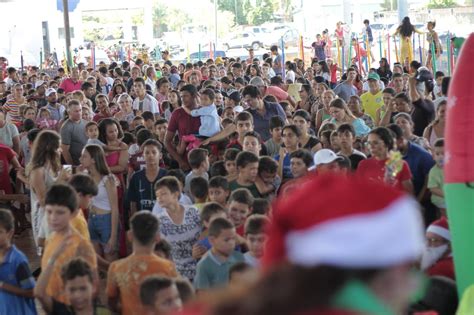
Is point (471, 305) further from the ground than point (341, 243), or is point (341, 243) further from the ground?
point (341, 243)

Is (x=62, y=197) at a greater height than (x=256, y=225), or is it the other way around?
(x=62, y=197)

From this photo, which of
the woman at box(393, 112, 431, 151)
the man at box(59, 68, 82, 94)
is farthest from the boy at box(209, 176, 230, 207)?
the man at box(59, 68, 82, 94)

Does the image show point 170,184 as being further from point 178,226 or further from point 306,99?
point 306,99

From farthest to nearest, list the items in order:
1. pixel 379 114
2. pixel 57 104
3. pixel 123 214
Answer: pixel 57 104 < pixel 379 114 < pixel 123 214

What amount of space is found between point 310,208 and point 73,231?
162 inches

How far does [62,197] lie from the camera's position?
5.97 m

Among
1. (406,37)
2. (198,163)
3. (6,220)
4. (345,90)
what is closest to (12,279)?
(6,220)

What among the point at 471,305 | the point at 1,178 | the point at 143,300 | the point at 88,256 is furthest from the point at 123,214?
the point at 471,305

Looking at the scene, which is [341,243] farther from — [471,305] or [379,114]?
[379,114]

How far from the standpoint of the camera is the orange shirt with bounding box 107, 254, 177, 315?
5738mm

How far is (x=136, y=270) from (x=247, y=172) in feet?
9.35

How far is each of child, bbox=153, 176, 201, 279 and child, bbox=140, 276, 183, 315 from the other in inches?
85.1

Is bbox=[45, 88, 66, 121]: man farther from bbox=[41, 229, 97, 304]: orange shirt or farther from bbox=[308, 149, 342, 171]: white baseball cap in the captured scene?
bbox=[41, 229, 97, 304]: orange shirt

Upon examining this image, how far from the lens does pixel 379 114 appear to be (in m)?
13.6
